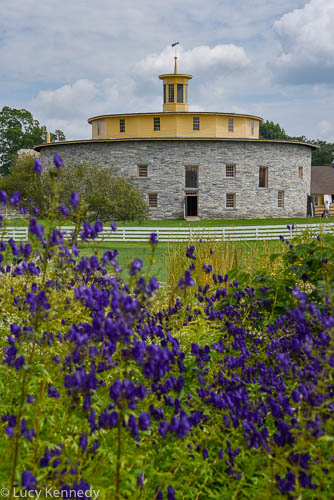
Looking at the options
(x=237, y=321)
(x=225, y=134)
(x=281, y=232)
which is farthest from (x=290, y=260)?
(x=225, y=134)

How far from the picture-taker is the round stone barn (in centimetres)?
3997

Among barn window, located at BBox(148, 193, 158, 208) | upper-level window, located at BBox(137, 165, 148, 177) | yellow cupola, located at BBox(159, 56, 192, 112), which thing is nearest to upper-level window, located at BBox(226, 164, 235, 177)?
barn window, located at BBox(148, 193, 158, 208)

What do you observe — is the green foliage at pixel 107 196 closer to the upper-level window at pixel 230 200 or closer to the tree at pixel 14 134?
the upper-level window at pixel 230 200

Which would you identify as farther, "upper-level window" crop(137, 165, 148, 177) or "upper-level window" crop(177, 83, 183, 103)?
"upper-level window" crop(177, 83, 183, 103)

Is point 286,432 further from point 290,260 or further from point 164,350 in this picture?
point 290,260

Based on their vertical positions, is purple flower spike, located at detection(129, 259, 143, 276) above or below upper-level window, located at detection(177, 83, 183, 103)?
below

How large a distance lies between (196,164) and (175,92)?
799 cm

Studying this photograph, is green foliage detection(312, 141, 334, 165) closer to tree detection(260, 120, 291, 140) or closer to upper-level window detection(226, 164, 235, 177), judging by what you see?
tree detection(260, 120, 291, 140)

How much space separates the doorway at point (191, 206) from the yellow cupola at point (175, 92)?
8512 mm

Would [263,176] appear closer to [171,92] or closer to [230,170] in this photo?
[230,170]

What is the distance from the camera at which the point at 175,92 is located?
144 feet

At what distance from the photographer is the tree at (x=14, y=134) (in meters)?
68.7

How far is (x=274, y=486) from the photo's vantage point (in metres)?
2.36

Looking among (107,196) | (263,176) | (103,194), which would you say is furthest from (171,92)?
(107,196)
